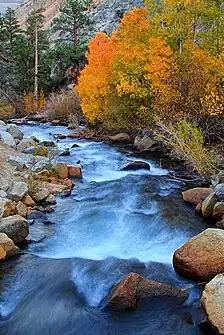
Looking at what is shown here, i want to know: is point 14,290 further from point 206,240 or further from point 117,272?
point 206,240

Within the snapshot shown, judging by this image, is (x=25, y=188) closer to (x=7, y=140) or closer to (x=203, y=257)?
(x=203, y=257)

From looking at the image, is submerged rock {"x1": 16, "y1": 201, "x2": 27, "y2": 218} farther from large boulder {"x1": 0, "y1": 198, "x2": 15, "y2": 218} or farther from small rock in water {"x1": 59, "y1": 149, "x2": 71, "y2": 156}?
small rock in water {"x1": 59, "y1": 149, "x2": 71, "y2": 156}

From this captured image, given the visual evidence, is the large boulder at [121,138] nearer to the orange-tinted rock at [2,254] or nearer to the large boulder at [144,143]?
the large boulder at [144,143]

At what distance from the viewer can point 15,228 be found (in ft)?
31.8

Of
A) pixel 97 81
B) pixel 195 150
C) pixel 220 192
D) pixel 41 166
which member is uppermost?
pixel 97 81

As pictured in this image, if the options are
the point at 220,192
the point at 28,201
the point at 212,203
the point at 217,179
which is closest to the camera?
the point at 220,192

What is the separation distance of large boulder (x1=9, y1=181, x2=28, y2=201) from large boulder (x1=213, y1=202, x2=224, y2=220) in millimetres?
5374

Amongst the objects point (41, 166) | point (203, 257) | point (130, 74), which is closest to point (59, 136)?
point (130, 74)

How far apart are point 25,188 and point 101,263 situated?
13.6 feet

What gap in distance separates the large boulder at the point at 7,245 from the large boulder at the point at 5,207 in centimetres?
116

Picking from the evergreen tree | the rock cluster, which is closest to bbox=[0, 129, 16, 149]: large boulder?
the rock cluster

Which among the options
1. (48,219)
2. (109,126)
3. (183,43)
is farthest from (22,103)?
(48,219)

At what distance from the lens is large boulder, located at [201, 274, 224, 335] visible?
248 inches

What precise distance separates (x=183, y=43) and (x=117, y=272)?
15.8 metres
